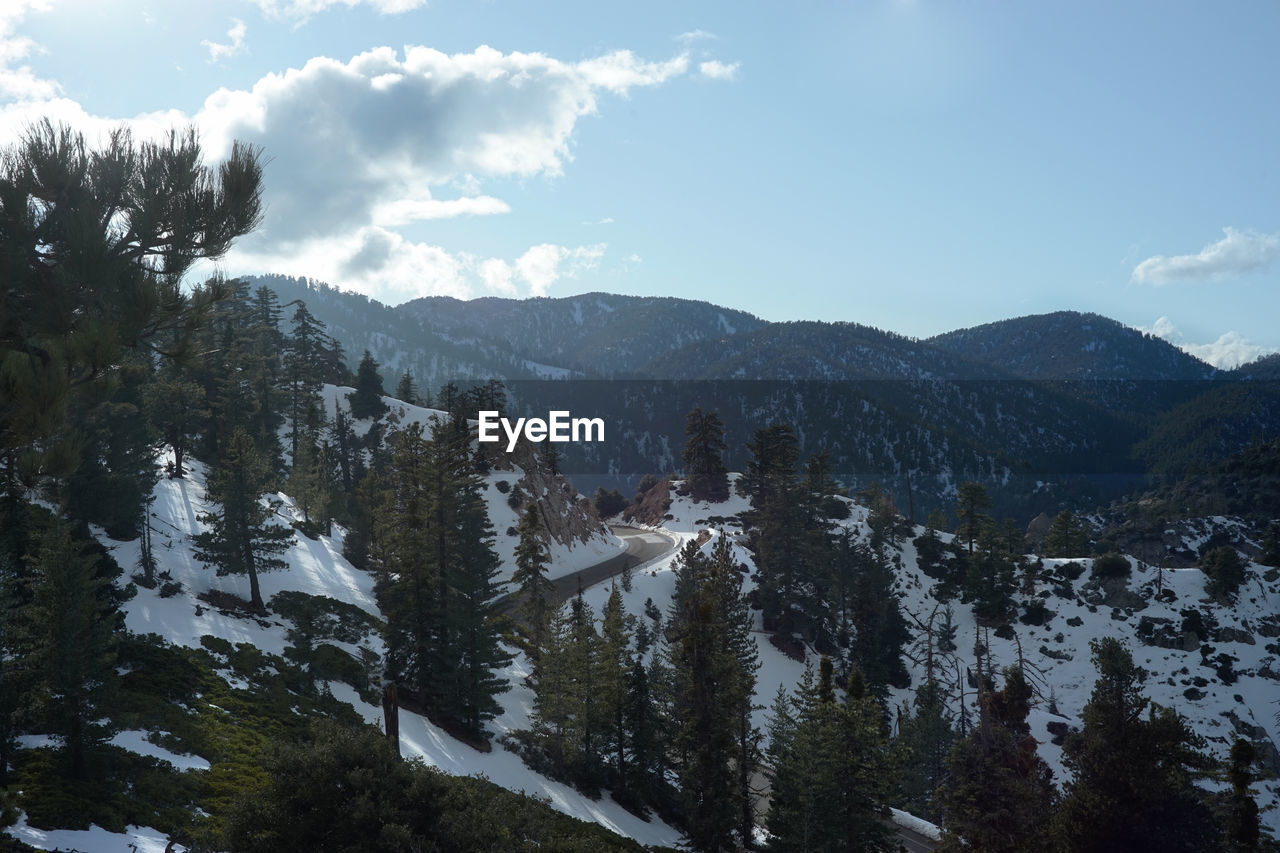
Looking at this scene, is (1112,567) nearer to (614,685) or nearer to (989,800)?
(989,800)

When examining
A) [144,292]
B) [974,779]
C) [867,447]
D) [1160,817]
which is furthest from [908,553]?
[867,447]

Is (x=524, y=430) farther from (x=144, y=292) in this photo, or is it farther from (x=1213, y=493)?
(x=1213, y=493)

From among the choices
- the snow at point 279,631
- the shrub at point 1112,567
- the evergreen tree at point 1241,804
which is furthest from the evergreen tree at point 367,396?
the evergreen tree at point 1241,804

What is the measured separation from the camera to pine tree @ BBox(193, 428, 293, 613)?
108 ft

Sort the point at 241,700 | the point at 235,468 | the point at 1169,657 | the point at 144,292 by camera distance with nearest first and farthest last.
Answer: the point at 144,292
the point at 241,700
the point at 235,468
the point at 1169,657

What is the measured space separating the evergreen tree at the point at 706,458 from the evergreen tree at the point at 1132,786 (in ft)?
241

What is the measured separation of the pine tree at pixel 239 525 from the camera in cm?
3288

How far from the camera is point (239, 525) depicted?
3331 centimetres

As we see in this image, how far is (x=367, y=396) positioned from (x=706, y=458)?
41.2 metres

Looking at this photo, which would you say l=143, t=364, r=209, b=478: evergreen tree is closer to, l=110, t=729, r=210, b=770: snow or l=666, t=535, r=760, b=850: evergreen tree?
l=110, t=729, r=210, b=770: snow

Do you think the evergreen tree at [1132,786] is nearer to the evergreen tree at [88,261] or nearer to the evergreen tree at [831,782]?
the evergreen tree at [831,782]

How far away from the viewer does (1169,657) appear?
2275 inches

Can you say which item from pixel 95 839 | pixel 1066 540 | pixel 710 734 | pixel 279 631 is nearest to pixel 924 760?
A: pixel 710 734

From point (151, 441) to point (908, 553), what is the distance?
64.0 m
